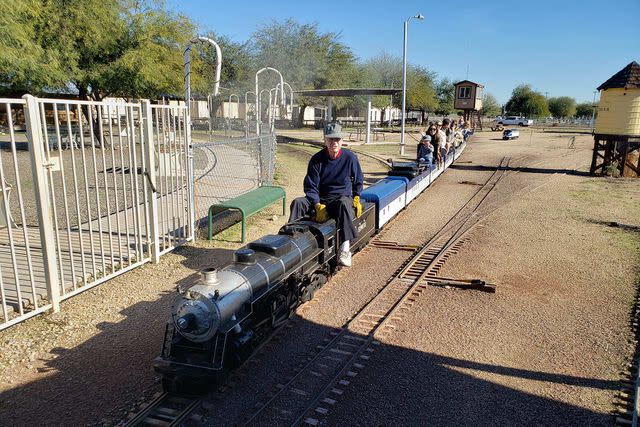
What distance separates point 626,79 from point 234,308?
67.7ft

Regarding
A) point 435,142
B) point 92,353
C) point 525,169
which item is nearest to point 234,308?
point 92,353

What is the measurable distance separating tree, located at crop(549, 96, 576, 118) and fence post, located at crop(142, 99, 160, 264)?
11019 centimetres

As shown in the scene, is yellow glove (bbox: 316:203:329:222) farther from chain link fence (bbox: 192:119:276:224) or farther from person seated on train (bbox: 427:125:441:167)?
person seated on train (bbox: 427:125:441:167)

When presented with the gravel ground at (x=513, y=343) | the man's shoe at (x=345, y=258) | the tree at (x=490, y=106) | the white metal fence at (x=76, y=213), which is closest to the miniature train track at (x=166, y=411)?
the gravel ground at (x=513, y=343)

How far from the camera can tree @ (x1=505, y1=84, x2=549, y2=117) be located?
285 ft

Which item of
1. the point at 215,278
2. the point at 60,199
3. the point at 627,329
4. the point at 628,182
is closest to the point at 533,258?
the point at 627,329

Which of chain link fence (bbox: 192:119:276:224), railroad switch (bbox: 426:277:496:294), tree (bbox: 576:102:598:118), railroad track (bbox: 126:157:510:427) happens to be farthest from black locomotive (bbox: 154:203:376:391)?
tree (bbox: 576:102:598:118)

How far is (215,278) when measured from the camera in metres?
4.48

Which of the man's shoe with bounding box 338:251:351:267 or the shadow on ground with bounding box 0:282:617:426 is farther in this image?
the man's shoe with bounding box 338:251:351:267

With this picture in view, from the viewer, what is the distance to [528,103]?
285ft

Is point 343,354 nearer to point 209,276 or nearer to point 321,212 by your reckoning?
point 209,276

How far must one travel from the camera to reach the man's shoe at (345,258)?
7316mm

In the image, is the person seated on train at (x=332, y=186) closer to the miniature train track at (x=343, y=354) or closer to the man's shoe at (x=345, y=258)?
the man's shoe at (x=345, y=258)

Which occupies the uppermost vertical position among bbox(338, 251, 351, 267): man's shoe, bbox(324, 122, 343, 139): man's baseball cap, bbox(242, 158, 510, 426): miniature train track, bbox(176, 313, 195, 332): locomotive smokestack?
bbox(324, 122, 343, 139): man's baseball cap
